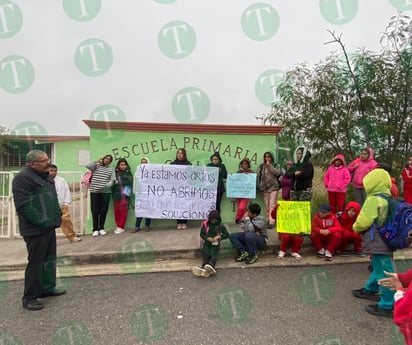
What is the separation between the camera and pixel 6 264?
14.9ft

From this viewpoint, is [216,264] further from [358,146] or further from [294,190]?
[358,146]

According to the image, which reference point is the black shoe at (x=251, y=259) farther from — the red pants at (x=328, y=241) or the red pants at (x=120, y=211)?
the red pants at (x=120, y=211)

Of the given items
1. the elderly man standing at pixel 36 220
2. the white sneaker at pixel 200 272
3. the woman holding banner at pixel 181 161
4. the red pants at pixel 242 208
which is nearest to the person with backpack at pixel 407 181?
the red pants at pixel 242 208

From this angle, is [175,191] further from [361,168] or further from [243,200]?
[361,168]

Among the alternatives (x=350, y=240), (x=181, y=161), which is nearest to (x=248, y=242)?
(x=350, y=240)

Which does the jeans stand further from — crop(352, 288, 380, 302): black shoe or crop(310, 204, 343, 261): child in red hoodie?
crop(352, 288, 380, 302): black shoe

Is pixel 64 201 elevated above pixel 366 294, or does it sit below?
above

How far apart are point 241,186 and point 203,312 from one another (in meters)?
3.48

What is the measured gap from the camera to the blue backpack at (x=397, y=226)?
2809 mm

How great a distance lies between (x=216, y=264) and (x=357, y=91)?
4960 millimetres

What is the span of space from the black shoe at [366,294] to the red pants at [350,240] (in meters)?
1.34

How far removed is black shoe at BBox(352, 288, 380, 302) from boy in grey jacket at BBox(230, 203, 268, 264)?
1506 mm

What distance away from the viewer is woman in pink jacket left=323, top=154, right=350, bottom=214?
5.44 metres

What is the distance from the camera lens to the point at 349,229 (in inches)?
186
